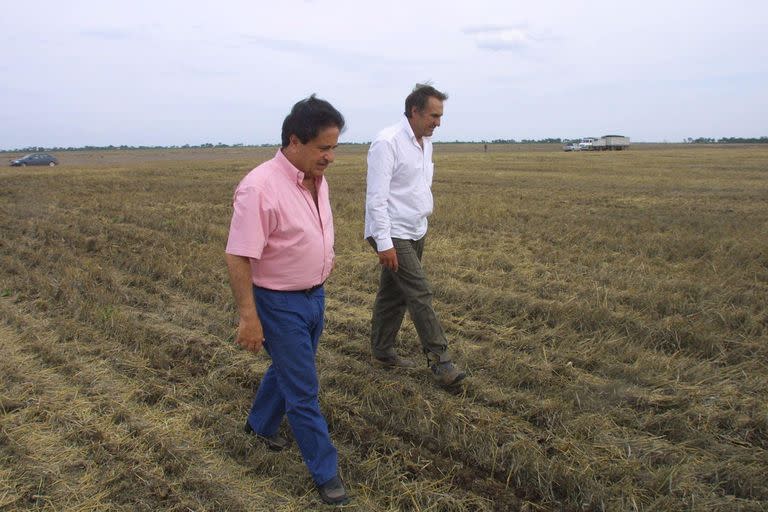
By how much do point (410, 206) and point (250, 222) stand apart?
5.57 ft

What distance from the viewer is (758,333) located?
4918 mm

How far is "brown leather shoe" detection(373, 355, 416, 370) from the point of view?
432 centimetres

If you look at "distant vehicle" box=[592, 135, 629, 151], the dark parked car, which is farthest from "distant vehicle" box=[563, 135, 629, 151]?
the dark parked car

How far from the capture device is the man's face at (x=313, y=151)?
2650 mm

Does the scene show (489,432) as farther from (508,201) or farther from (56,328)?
(508,201)

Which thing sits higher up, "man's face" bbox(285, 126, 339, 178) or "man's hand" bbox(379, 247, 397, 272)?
"man's face" bbox(285, 126, 339, 178)

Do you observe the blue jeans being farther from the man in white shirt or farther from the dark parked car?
the dark parked car

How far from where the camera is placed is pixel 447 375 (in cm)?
389

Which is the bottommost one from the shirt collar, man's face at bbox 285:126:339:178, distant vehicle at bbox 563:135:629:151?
the shirt collar

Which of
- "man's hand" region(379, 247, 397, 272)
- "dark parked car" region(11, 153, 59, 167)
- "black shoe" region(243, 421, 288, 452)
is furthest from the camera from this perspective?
"dark parked car" region(11, 153, 59, 167)

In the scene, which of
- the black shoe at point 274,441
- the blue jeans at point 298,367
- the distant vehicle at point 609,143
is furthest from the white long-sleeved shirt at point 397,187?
the distant vehicle at point 609,143

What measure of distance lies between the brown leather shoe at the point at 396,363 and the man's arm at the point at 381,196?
0.87m

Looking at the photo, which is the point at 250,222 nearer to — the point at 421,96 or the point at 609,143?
the point at 421,96

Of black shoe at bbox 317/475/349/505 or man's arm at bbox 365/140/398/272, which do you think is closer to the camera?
black shoe at bbox 317/475/349/505
